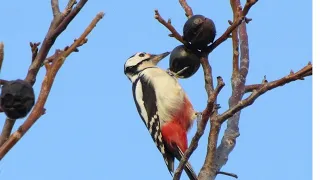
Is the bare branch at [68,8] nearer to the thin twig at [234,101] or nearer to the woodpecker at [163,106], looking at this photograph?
the thin twig at [234,101]

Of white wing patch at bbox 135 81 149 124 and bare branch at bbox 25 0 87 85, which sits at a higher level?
white wing patch at bbox 135 81 149 124

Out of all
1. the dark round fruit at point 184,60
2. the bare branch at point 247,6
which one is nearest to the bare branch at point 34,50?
the bare branch at point 247,6

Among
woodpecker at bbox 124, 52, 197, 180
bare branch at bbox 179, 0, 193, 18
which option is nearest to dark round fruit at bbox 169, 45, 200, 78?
bare branch at bbox 179, 0, 193, 18

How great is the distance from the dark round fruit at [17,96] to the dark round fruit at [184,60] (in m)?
2.20

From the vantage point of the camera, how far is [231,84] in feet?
13.9

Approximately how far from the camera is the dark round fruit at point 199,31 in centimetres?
425

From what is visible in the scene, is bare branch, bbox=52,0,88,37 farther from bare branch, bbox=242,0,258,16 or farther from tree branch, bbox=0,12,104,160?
bare branch, bbox=242,0,258,16

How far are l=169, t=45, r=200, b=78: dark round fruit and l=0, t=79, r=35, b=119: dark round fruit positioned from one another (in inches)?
86.5

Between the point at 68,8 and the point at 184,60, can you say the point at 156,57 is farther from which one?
the point at 68,8

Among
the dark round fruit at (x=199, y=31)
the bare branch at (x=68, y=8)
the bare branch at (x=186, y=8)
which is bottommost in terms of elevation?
the bare branch at (x=68, y=8)

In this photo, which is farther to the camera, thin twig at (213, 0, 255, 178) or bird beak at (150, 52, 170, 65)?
bird beak at (150, 52, 170, 65)

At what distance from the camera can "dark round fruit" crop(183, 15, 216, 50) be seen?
425 cm

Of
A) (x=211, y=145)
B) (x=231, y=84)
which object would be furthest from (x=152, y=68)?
(x=211, y=145)
